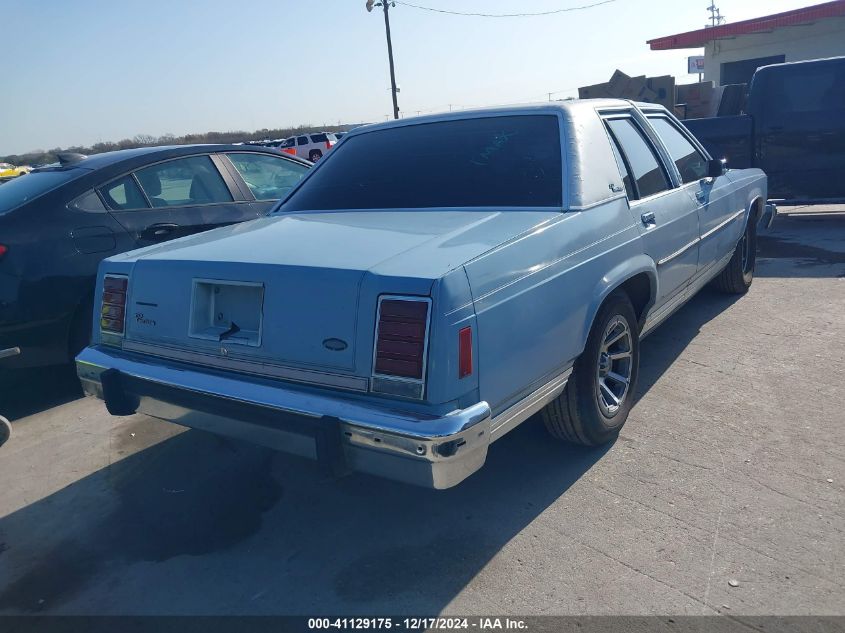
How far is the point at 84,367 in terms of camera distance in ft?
10.6

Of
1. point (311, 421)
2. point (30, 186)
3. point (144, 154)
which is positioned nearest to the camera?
point (311, 421)

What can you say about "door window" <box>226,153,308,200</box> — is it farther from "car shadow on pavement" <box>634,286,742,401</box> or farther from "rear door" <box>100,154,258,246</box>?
"car shadow on pavement" <box>634,286,742,401</box>

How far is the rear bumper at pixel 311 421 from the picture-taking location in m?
2.30

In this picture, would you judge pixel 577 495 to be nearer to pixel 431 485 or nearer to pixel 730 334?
pixel 431 485

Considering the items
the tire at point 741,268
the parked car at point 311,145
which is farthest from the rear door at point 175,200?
the parked car at point 311,145

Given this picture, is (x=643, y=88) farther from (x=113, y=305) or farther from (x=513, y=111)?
(x=113, y=305)

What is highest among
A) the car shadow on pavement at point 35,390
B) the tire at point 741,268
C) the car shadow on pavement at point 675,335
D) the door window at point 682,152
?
the door window at point 682,152

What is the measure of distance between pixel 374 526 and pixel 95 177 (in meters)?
3.27

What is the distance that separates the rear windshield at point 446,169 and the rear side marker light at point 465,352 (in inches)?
41.5

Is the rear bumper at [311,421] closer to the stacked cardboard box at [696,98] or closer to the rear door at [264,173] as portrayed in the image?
the rear door at [264,173]

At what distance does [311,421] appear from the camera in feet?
8.14

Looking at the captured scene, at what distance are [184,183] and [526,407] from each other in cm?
367

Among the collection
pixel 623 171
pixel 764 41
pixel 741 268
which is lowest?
pixel 741 268

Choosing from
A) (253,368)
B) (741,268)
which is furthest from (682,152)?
(253,368)
